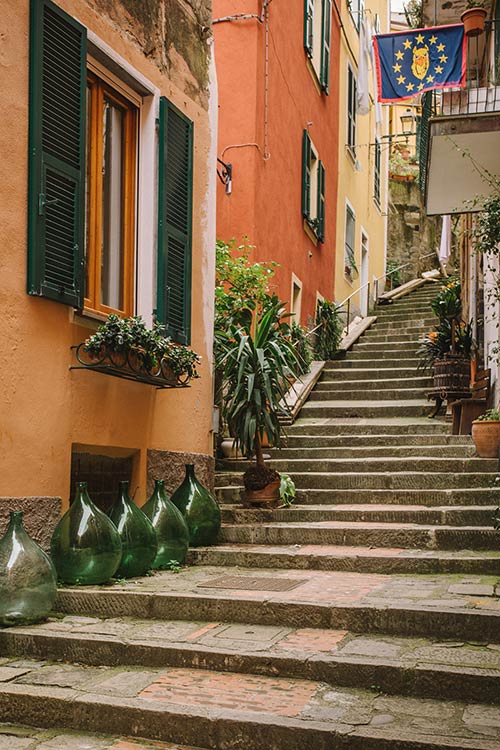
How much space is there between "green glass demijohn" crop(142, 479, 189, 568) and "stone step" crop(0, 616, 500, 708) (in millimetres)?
1197

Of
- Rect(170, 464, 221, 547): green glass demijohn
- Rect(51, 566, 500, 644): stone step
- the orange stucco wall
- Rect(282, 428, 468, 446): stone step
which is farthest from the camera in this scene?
the orange stucco wall

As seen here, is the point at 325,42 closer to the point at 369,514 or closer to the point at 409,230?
the point at 369,514

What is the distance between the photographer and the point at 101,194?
239 inches

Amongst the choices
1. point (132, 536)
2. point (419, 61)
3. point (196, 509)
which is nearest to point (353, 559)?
point (196, 509)

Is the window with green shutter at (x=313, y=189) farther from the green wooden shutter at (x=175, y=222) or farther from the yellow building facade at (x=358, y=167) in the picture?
the green wooden shutter at (x=175, y=222)

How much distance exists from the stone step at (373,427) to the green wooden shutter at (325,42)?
291 inches

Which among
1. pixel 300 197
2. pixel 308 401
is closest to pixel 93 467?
pixel 308 401

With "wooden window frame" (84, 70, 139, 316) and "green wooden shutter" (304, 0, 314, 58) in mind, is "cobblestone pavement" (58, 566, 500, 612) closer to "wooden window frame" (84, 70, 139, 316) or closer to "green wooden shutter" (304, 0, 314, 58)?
"wooden window frame" (84, 70, 139, 316)

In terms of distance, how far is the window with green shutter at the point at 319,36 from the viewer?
538 inches

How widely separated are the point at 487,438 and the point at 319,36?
9.29 meters

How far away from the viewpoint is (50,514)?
17.3 ft

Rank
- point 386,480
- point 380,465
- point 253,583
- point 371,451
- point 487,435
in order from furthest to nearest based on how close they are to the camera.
→ 1. point 371,451
2. point 380,465
3. point 487,435
4. point 386,480
5. point 253,583

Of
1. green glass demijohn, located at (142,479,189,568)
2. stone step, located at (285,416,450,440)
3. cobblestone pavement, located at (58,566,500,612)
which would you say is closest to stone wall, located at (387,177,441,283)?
stone step, located at (285,416,450,440)

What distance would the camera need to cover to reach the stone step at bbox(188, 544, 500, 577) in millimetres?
5594
